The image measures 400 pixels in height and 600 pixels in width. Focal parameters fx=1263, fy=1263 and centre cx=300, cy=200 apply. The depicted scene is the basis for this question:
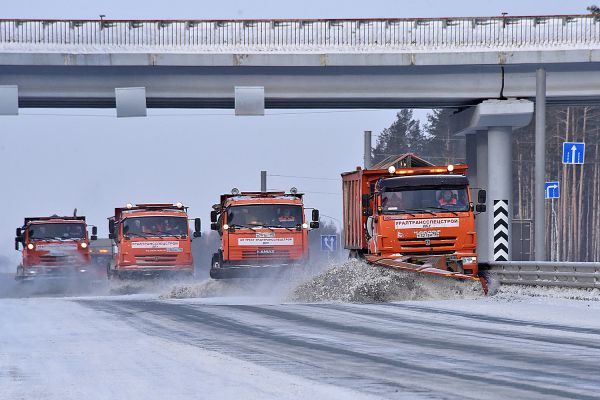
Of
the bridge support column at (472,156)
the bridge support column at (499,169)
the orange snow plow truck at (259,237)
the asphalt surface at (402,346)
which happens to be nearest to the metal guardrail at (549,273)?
the asphalt surface at (402,346)

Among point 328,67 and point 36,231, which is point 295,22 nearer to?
point 328,67

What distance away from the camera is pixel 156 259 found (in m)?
36.7

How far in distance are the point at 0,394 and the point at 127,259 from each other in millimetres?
27291

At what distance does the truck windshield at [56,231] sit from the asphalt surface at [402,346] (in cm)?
1984

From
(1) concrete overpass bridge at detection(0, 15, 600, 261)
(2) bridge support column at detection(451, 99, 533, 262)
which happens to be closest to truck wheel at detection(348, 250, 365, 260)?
(2) bridge support column at detection(451, 99, 533, 262)

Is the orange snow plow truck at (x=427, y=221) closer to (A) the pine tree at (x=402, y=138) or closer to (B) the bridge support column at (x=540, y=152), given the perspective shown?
(B) the bridge support column at (x=540, y=152)

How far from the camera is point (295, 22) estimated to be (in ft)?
124

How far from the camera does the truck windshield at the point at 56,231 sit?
1591 inches

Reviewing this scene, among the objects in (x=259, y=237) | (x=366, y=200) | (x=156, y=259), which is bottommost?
(x=156, y=259)

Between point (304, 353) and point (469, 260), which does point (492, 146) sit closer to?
point (469, 260)

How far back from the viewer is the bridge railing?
124ft

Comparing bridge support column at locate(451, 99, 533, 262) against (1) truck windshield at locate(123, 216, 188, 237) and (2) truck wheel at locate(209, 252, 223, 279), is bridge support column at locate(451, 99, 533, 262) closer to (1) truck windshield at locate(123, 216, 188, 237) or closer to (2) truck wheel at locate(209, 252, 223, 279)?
(2) truck wheel at locate(209, 252, 223, 279)

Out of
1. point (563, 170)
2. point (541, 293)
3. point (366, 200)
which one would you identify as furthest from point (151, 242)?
point (563, 170)

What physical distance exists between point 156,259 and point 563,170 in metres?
49.2
